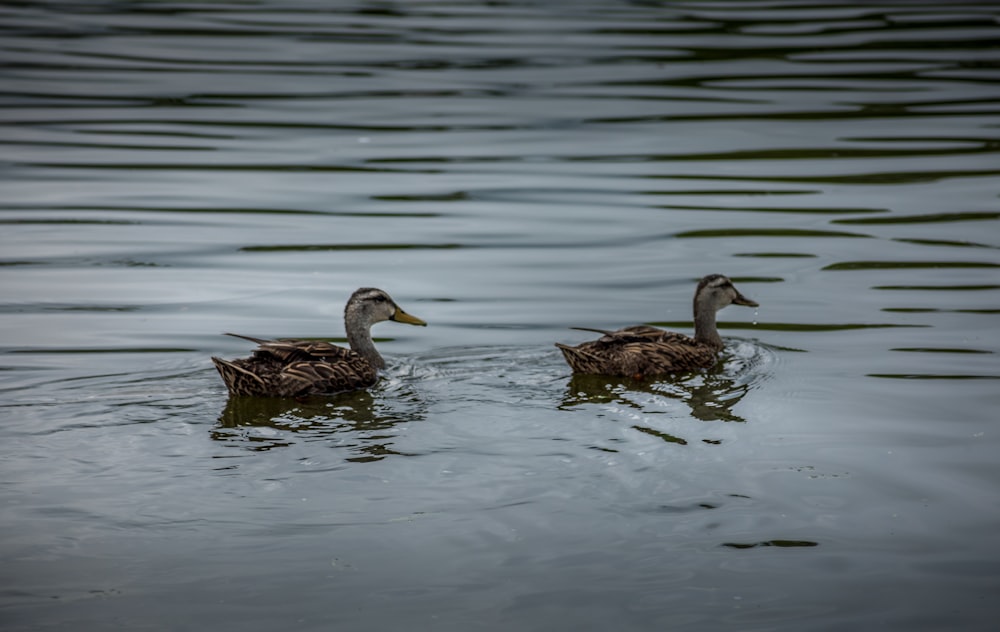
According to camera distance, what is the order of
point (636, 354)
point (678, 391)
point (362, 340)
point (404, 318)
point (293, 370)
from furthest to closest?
point (404, 318)
point (362, 340)
point (636, 354)
point (678, 391)
point (293, 370)

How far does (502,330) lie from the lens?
36.9 feet

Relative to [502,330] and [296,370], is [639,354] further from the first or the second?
[296,370]

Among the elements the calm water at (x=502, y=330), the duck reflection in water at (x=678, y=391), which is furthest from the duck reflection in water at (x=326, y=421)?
the duck reflection in water at (x=678, y=391)

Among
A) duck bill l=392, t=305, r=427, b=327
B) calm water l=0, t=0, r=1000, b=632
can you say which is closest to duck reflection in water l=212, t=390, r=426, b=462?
calm water l=0, t=0, r=1000, b=632

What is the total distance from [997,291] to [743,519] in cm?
573

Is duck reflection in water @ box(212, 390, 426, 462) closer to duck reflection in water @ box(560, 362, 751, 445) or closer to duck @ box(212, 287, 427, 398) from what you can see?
duck @ box(212, 287, 427, 398)

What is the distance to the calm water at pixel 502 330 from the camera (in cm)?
657

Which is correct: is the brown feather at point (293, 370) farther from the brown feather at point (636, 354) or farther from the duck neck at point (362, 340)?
the brown feather at point (636, 354)

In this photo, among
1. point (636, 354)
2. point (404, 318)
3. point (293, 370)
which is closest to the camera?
point (293, 370)

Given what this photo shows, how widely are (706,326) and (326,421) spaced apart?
315 cm

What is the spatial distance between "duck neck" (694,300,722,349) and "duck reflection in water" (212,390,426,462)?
2.42 meters

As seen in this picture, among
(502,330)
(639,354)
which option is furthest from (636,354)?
(502,330)

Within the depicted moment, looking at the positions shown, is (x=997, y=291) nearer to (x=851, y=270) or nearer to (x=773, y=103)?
(x=851, y=270)

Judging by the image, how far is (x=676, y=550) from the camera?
680 centimetres
